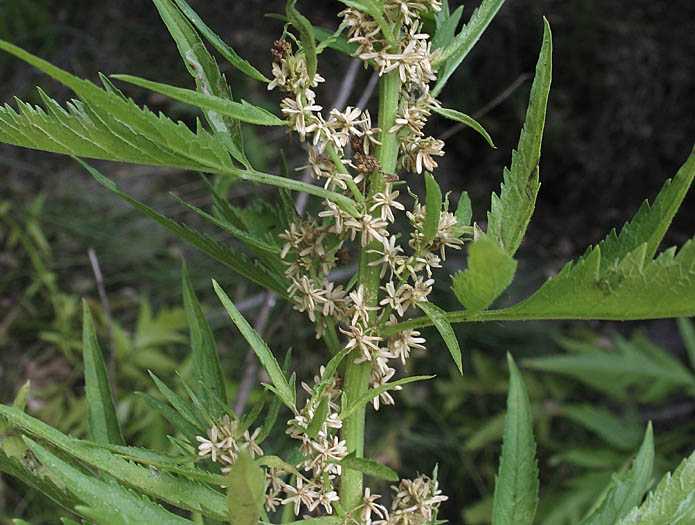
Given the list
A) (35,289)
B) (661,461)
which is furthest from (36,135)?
(35,289)

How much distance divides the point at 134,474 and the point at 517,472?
0.40m

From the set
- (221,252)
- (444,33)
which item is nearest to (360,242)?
(221,252)

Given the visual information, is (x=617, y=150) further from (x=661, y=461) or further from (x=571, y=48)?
(x=661, y=461)

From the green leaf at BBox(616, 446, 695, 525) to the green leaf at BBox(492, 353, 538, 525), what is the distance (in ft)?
0.38

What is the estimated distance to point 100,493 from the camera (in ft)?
1.64

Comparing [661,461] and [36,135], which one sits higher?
[36,135]

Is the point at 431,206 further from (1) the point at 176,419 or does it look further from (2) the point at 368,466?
(1) the point at 176,419

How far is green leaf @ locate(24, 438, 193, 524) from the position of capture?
495 mm

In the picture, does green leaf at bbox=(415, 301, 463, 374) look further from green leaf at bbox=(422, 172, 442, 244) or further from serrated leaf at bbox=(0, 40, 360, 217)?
serrated leaf at bbox=(0, 40, 360, 217)

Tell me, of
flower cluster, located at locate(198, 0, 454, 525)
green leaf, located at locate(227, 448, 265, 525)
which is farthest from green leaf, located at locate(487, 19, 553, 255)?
green leaf, located at locate(227, 448, 265, 525)

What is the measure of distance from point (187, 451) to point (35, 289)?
7.28 ft

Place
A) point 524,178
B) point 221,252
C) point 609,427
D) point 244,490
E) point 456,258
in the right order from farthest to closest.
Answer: point 456,258 → point 609,427 → point 221,252 → point 524,178 → point 244,490

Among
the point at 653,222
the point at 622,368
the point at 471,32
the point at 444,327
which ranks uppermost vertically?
the point at 471,32

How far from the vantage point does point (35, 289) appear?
2.55 meters
